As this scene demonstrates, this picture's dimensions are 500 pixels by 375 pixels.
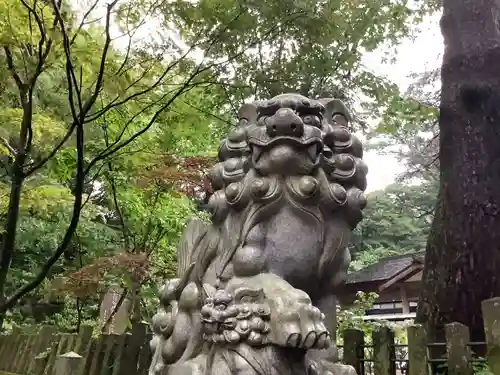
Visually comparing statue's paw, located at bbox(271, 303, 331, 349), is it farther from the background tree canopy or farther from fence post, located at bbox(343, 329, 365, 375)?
the background tree canopy

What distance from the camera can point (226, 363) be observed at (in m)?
1.93

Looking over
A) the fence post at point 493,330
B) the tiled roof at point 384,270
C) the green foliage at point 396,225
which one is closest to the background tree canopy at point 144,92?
the fence post at point 493,330

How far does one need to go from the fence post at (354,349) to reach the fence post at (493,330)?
77 cm

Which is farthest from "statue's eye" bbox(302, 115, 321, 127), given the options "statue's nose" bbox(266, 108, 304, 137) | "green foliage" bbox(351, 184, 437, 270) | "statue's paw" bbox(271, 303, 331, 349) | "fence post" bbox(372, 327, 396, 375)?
"green foliage" bbox(351, 184, 437, 270)

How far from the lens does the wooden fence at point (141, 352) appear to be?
2572 mm

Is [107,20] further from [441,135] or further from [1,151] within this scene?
[441,135]

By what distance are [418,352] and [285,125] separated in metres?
1.37

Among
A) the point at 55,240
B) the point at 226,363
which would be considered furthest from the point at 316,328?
the point at 55,240

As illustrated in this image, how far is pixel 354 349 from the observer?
3086 millimetres

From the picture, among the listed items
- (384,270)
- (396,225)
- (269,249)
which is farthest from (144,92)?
(396,225)

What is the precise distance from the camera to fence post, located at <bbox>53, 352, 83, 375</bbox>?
3.64m

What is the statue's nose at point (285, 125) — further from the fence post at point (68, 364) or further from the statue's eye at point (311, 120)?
the fence post at point (68, 364)

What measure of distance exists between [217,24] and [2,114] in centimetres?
223

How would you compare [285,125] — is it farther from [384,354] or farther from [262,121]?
[384,354]
